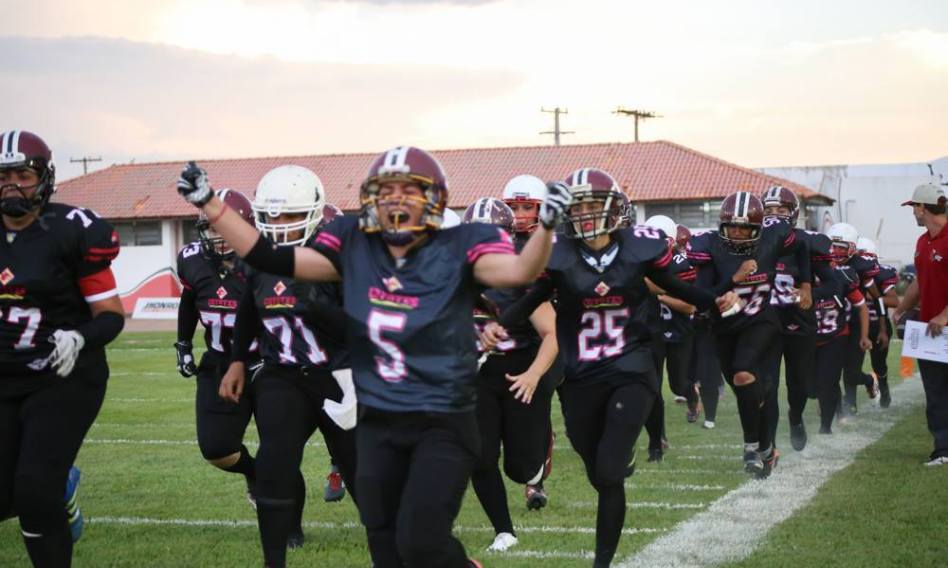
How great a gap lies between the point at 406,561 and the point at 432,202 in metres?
1.23

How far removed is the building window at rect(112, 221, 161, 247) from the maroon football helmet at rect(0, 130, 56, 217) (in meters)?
39.6

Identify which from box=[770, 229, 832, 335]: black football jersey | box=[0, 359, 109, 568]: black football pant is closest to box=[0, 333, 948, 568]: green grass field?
box=[770, 229, 832, 335]: black football jersey

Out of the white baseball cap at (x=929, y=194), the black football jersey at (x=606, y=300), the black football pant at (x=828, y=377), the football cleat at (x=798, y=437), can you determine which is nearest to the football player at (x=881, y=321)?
the black football pant at (x=828, y=377)

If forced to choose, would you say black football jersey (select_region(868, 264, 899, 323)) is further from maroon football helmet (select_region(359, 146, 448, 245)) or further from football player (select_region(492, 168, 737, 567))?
maroon football helmet (select_region(359, 146, 448, 245))

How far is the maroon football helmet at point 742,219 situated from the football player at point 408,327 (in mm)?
4193

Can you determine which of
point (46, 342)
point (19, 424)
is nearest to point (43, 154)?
point (46, 342)

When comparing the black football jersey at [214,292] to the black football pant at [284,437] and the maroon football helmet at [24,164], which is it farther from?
the maroon football helmet at [24,164]

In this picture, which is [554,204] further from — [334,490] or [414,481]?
[334,490]

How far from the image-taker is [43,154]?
4.99 metres

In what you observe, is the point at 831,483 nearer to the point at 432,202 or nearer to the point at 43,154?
the point at 432,202

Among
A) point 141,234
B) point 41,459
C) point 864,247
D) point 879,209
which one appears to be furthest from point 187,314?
point 141,234

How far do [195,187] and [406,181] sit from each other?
0.73m

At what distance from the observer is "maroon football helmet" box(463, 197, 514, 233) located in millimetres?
7145

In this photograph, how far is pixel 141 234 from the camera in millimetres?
43938
